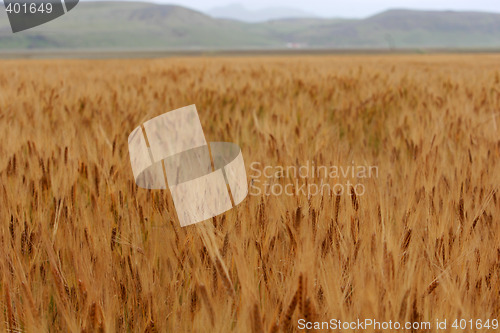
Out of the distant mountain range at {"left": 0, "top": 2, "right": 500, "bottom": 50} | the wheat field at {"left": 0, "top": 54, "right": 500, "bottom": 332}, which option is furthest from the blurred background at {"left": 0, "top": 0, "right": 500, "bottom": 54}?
the wheat field at {"left": 0, "top": 54, "right": 500, "bottom": 332}

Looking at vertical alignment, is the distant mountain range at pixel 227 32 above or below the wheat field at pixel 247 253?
above

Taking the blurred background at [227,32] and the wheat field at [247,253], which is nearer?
the wheat field at [247,253]

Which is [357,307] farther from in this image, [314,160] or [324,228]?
[314,160]

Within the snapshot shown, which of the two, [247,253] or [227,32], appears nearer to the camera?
[247,253]

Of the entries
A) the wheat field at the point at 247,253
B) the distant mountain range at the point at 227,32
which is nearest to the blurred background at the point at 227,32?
the distant mountain range at the point at 227,32

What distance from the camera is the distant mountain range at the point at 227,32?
126 meters

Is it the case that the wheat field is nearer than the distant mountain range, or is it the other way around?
the wheat field

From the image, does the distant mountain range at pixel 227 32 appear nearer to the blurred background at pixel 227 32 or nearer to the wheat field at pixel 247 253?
the blurred background at pixel 227 32

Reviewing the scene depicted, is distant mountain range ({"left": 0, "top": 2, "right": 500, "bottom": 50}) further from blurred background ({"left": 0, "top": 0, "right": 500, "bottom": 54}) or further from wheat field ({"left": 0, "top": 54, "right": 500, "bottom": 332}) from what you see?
wheat field ({"left": 0, "top": 54, "right": 500, "bottom": 332})

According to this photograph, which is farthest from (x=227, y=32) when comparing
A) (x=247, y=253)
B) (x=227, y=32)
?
(x=247, y=253)

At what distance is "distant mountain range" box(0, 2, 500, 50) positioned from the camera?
412 ft

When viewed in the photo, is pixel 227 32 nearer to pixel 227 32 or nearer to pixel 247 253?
pixel 227 32

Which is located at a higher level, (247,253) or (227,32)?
(227,32)

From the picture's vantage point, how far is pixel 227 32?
151 meters
